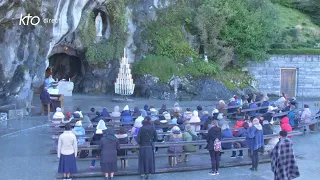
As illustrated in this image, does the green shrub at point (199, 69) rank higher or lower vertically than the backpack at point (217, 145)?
higher

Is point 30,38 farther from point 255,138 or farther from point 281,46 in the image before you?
point 281,46

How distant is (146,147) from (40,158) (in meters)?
4.01

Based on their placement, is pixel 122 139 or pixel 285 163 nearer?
pixel 285 163

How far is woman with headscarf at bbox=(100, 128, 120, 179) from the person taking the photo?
13548 millimetres

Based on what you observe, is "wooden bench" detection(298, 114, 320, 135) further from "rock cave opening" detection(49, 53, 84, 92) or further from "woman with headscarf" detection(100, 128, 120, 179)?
"rock cave opening" detection(49, 53, 84, 92)

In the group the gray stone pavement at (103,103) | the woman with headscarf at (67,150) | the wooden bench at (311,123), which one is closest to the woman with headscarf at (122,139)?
the woman with headscarf at (67,150)

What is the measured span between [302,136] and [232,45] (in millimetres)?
12977

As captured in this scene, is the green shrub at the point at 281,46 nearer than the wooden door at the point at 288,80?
No

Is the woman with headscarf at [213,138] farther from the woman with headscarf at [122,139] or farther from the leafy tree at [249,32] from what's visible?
the leafy tree at [249,32]

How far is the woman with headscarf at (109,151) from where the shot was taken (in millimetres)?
13548

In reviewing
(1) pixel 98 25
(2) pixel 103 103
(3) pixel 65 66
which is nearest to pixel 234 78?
(1) pixel 98 25

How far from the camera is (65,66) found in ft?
111

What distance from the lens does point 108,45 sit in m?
31.0

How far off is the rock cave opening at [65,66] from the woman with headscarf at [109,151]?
2017 centimetres
